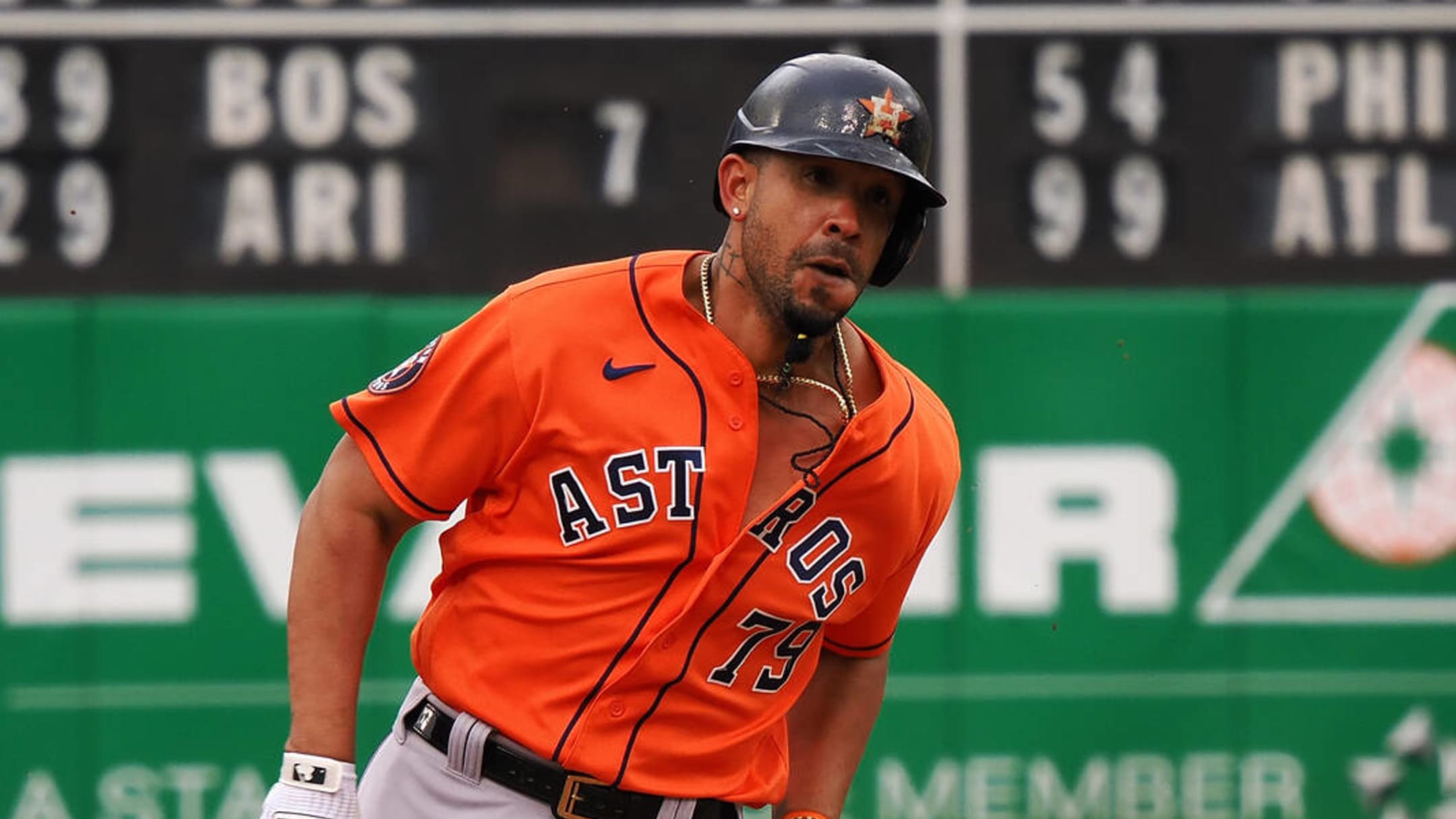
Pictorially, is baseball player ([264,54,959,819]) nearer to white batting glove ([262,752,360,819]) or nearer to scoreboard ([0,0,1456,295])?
A: white batting glove ([262,752,360,819])

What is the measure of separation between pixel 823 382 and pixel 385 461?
0.63 m

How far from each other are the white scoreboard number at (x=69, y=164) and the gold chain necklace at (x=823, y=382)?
3983mm

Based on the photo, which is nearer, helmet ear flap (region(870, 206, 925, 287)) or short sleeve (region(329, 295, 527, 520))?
short sleeve (region(329, 295, 527, 520))

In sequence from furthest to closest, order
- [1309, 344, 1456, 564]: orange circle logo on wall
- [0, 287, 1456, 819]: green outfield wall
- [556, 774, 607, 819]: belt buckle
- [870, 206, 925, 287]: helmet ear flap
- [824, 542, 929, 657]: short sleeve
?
[1309, 344, 1456, 564]: orange circle logo on wall, [0, 287, 1456, 819]: green outfield wall, [824, 542, 929, 657]: short sleeve, [870, 206, 925, 287]: helmet ear flap, [556, 774, 607, 819]: belt buckle

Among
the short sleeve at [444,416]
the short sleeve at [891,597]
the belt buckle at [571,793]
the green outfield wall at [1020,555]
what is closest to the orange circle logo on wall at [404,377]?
the short sleeve at [444,416]

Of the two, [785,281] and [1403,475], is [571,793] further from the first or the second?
[1403,475]

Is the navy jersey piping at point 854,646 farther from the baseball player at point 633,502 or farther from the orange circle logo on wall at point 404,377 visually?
the orange circle logo on wall at point 404,377

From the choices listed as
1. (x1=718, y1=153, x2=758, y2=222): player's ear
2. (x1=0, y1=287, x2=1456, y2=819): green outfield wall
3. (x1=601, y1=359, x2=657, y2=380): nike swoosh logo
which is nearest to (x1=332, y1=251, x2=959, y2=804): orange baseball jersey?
(x1=601, y1=359, x2=657, y2=380): nike swoosh logo

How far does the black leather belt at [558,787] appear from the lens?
9.65ft

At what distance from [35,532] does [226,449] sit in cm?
59

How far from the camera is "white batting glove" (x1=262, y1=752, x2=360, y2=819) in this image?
2826mm

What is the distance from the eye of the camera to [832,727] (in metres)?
3.33

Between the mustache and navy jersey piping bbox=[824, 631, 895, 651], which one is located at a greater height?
the mustache

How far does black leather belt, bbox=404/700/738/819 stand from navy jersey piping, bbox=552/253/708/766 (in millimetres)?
32
